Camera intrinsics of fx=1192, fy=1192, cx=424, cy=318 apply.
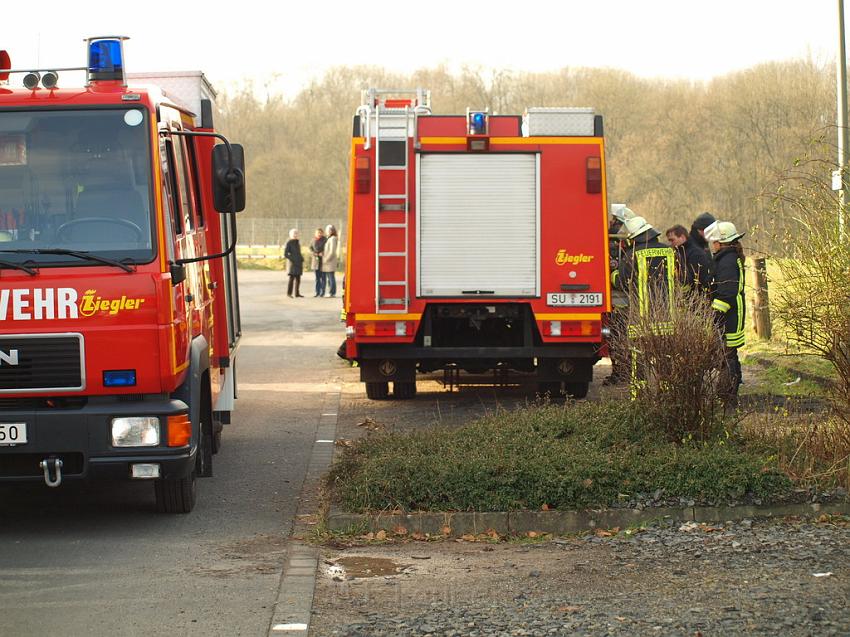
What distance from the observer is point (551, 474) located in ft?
24.3

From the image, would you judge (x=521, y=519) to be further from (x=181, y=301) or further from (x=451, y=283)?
(x=451, y=283)

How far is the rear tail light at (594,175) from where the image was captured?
12250 mm

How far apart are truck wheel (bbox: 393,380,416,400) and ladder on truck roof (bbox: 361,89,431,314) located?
1581mm

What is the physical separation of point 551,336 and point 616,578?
6.21 metres

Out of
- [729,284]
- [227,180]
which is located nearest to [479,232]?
[729,284]

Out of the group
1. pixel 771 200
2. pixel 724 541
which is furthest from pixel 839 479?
pixel 771 200

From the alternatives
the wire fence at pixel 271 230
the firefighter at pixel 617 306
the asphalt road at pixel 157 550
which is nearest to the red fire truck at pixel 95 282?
the asphalt road at pixel 157 550

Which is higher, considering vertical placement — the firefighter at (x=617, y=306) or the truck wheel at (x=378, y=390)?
the firefighter at (x=617, y=306)

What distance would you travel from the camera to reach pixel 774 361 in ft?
50.5

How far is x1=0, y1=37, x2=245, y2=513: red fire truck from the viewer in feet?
22.7

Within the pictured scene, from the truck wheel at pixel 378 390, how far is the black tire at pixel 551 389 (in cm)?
174

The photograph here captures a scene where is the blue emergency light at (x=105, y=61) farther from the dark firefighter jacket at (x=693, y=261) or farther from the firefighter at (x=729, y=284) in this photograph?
the dark firefighter jacket at (x=693, y=261)

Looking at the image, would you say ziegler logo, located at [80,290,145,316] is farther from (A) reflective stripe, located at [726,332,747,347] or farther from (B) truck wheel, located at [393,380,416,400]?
(B) truck wheel, located at [393,380,416,400]

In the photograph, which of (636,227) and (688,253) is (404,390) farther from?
(688,253)
